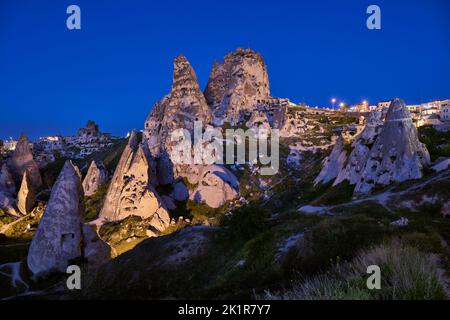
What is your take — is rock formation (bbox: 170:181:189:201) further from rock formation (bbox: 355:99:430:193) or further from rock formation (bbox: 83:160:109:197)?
rock formation (bbox: 355:99:430:193)

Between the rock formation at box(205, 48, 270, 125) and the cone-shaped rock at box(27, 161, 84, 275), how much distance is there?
6136 centimetres

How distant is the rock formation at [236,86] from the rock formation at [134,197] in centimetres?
3754

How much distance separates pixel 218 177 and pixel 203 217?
9628 mm

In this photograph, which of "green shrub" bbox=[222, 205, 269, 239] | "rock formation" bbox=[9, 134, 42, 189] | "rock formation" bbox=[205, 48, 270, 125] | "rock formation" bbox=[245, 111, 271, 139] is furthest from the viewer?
"rock formation" bbox=[205, 48, 270, 125]

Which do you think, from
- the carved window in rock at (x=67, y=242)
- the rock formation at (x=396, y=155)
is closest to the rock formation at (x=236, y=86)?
the rock formation at (x=396, y=155)

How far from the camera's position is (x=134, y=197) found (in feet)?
184

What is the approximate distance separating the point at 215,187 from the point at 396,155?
36.9 metres

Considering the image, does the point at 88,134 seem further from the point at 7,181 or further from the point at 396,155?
the point at 396,155

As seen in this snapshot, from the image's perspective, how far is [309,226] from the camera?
1777 centimetres

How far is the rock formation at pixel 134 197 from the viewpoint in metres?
54.7

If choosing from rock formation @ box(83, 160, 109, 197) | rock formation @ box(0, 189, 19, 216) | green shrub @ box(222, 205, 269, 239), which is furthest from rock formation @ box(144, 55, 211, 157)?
green shrub @ box(222, 205, 269, 239)

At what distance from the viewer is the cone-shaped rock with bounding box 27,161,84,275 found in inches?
1296
